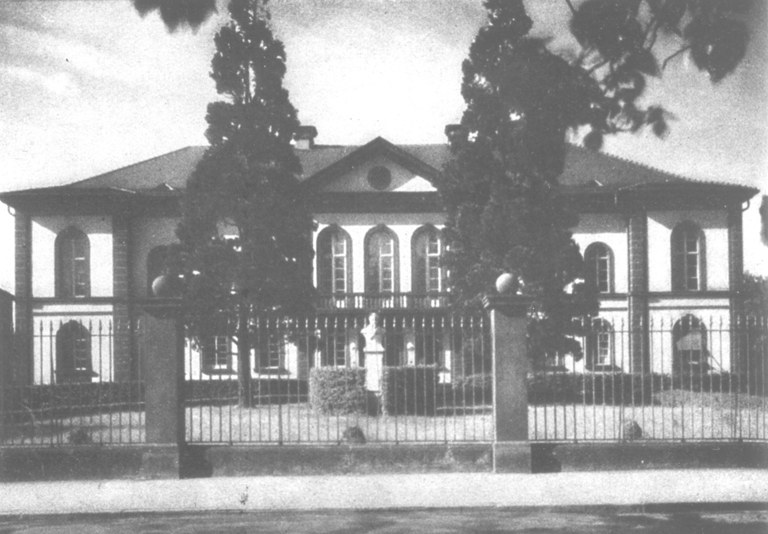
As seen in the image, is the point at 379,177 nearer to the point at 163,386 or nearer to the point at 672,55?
the point at 163,386

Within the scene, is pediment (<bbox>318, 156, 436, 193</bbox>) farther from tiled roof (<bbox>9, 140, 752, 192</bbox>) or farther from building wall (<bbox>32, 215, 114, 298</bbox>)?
building wall (<bbox>32, 215, 114, 298</bbox>)

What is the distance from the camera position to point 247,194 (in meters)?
29.1

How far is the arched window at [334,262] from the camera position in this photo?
36.6 meters

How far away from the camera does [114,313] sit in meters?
35.8

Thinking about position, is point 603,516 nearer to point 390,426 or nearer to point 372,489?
point 372,489

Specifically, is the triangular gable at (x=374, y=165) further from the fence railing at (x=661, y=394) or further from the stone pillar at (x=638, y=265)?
the fence railing at (x=661, y=394)

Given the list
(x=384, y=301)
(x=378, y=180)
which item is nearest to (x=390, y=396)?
(x=384, y=301)

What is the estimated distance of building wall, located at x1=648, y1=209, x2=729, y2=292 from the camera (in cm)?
3616

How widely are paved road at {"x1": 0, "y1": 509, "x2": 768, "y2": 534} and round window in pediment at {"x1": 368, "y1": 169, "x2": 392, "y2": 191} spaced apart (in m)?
27.1

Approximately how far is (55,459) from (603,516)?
6745 mm

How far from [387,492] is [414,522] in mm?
1561

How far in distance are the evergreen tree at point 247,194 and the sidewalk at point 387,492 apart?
16.8 meters

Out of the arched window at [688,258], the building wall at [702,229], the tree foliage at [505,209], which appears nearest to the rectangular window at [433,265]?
the tree foliage at [505,209]

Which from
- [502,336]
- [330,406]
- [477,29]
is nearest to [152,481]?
[502,336]
